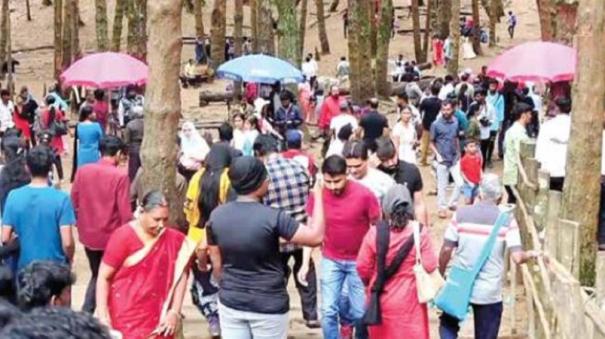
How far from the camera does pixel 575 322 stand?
6.10 meters

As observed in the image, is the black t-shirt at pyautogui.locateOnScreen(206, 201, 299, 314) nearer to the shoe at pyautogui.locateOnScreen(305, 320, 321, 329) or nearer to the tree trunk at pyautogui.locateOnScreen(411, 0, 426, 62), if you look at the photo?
the shoe at pyautogui.locateOnScreen(305, 320, 321, 329)

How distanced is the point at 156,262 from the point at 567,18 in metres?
13.2

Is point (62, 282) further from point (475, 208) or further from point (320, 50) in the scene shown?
point (320, 50)

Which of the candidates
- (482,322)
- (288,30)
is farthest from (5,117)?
(482,322)

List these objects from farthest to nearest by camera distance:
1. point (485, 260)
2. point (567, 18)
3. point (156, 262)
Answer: point (567, 18)
point (485, 260)
point (156, 262)

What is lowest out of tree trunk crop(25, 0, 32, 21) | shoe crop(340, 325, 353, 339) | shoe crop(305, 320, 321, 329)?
shoe crop(305, 320, 321, 329)

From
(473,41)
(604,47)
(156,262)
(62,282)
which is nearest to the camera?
(62,282)

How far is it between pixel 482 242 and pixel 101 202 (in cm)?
292

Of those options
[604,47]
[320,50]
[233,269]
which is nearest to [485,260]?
[233,269]

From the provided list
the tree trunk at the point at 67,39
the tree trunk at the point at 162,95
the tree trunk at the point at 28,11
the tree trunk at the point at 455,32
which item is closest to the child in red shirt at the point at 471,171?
the tree trunk at the point at 162,95

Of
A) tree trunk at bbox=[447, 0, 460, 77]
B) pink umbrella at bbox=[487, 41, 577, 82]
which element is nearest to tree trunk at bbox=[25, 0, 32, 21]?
tree trunk at bbox=[447, 0, 460, 77]

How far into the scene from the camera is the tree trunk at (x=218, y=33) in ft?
122

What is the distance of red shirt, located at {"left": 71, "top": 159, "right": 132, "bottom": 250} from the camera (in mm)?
9078

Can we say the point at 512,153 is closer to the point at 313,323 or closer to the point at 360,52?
the point at 313,323
